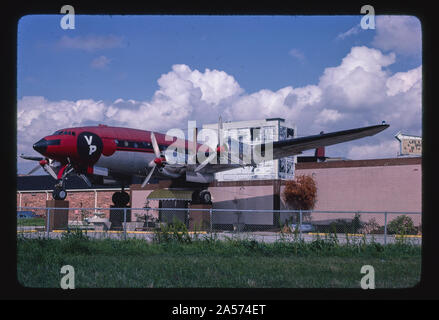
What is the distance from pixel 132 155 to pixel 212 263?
17.0 metres

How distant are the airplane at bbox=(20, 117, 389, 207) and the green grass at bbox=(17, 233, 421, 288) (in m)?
10.6

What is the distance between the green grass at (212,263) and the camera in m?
7.59

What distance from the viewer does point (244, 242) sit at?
519 inches

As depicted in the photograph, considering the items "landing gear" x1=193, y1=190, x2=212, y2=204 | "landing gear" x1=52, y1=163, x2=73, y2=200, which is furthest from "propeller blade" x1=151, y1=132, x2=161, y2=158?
"landing gear" x1=52, y1=163, x2=73, y2=200

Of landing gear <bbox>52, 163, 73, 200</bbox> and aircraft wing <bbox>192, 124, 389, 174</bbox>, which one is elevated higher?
aircraft wing <bbox>192, 124, 389, 174</bbox>

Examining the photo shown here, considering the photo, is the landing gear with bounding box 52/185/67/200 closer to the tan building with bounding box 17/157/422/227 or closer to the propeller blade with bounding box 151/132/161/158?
the tan building with bounding box 17/157/422/227

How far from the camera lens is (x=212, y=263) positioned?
10078mm

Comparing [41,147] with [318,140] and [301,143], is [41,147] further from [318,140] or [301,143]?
[318,140]

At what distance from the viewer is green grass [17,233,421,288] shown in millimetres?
7590

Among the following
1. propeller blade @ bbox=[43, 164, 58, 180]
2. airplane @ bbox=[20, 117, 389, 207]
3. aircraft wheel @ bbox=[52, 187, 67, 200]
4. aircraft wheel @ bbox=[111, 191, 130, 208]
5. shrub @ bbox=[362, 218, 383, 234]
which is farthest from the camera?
aircraft wheel @ bbox=[111, 191, 130, 208]

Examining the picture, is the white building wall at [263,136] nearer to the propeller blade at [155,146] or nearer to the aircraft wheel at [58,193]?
the propeller blade at [155,146]

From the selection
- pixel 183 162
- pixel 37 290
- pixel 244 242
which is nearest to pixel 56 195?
pixel 183 162

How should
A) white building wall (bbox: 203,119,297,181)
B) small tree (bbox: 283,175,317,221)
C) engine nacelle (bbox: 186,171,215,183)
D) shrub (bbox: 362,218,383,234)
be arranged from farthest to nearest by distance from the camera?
white building wall (bbox: 203,119,297,181), small tree (bbox: 283,175,317,221), engine nacelle (bbox: 186,171,215,183), shrub (bbox: 362,218,383,234)
